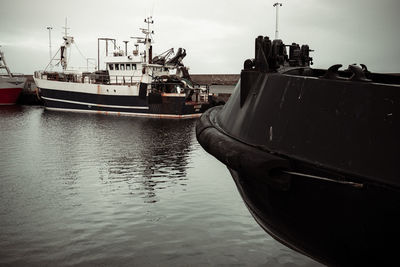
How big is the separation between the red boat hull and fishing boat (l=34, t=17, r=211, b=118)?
8.46 m

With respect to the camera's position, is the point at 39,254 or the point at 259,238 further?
the point at 259,238

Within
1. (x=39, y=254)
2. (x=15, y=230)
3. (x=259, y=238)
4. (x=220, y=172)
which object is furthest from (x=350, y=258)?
(x=220, y=172)

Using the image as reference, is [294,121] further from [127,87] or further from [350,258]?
[127,87]

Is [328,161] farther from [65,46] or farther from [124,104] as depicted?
[65,46]

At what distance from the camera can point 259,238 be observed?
7.21 m

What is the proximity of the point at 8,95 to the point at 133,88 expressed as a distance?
919 inches

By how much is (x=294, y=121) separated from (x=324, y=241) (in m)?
1.27

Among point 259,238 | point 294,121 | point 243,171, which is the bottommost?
point 259,238

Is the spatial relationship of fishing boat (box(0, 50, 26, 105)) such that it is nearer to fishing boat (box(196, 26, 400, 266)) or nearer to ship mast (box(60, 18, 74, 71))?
ship mast (box(60, 18, 74, 71))

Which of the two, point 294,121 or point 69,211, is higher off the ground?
point 294,121

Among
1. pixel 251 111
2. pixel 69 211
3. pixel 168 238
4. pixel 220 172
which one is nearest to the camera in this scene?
pixel 251 111

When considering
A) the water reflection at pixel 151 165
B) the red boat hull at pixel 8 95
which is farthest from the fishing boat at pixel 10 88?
the water reflection at pixel 151 165

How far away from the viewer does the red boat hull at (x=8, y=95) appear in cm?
4844

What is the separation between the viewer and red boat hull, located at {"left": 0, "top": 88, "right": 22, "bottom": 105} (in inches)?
1907
